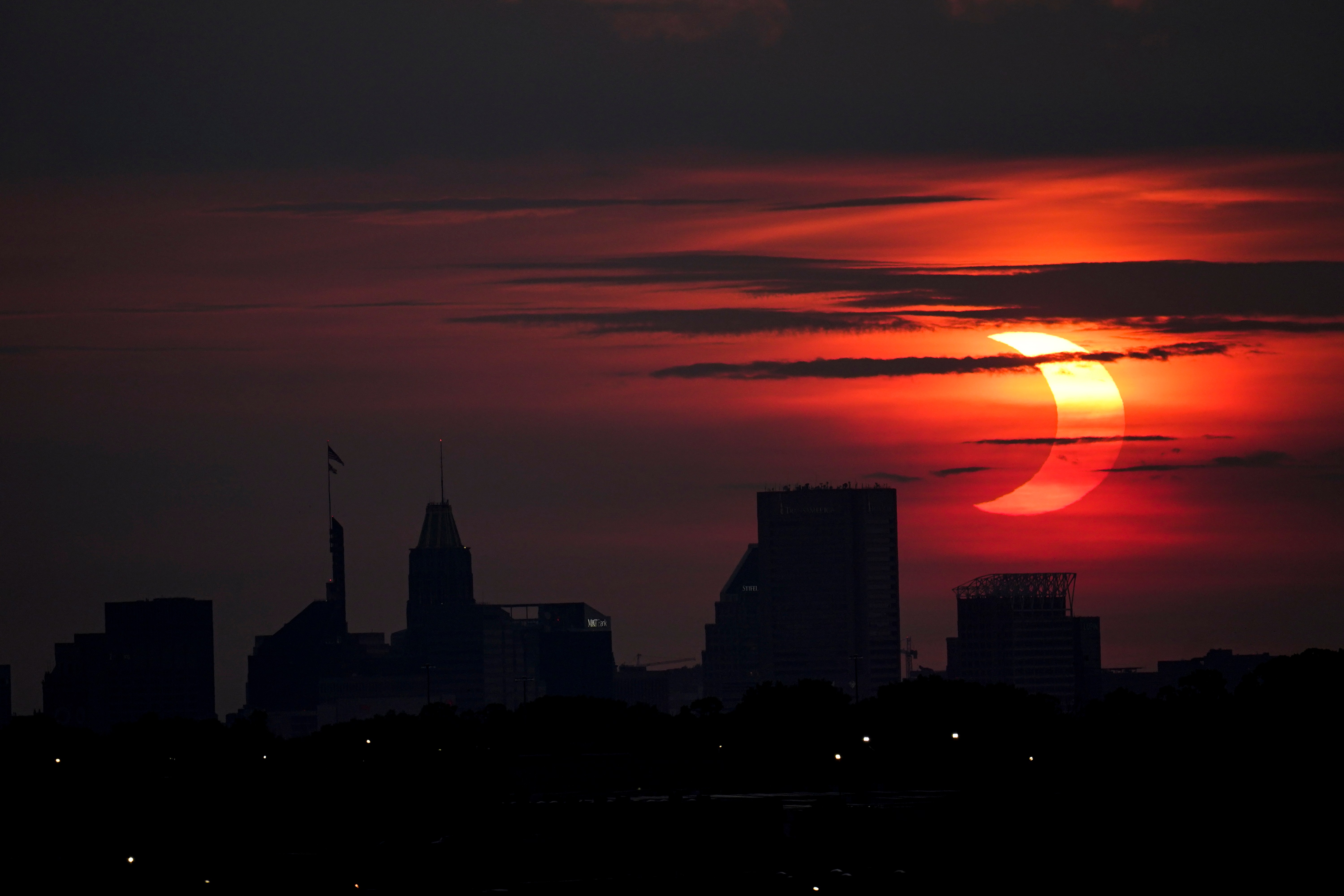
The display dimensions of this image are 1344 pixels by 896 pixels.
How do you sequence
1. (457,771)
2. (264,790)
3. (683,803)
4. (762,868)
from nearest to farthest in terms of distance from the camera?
(762,868)
(683,803)
(264,790)
(457,771)

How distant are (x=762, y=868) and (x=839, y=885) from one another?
280 inches

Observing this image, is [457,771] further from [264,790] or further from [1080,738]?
[1080,738]

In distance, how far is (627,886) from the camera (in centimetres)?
9712

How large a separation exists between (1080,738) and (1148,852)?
259ft

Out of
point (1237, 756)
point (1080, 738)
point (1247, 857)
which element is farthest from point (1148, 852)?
point (1080, 738)

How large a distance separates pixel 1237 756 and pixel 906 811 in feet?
97.4

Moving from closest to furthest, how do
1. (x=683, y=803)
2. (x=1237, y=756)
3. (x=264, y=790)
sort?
1. (x=683, y=803)
2. (x=1237, y=756)
3. (x=264, y=790)

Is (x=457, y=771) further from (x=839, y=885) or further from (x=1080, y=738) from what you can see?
(x=839, y=885)

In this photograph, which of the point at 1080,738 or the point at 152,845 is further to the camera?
the point at 1080,738

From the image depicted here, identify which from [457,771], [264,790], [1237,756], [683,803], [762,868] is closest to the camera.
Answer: [762,868]

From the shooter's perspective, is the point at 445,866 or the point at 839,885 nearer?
the point at 839,885

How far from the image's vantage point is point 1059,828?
328ft

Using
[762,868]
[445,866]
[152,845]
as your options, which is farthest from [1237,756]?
[152,845]

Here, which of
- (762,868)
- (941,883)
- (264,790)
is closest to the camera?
(941,883)
